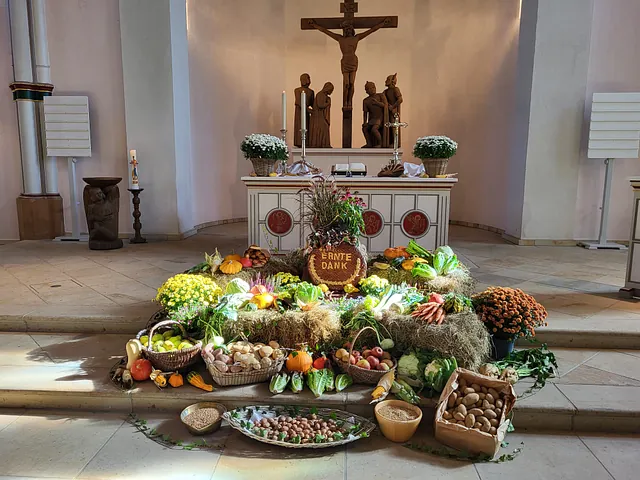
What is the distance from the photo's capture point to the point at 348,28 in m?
7.99

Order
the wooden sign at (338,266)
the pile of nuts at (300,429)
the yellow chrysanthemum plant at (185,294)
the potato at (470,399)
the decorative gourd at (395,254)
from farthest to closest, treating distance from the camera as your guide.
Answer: the decorative gourd at (395,254)
the wooden sign at (338,266)
the yellow chrysanthemum plant at (185,294)
the potato at (470,399)
the pile of nuts at (300,429)

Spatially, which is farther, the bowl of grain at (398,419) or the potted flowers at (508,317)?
the potted flowers at (508,317)

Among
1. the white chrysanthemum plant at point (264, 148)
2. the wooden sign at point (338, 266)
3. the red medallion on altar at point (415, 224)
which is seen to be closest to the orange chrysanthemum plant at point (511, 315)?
the wooden sign at point (338, 266)

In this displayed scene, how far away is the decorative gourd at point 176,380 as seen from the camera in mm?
3132

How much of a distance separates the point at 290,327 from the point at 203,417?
2.76 ft

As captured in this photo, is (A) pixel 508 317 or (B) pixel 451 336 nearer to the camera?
(B) pixel 451 336

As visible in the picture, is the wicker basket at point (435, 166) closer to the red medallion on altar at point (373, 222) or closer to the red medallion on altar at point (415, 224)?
the red medallion on altar at point (415, 224)

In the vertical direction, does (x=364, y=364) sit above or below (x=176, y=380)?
above

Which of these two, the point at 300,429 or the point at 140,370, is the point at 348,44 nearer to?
the point at 140,370

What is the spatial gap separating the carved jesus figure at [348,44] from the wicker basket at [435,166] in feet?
9.69

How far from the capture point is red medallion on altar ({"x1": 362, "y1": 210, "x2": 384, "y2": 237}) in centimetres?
583

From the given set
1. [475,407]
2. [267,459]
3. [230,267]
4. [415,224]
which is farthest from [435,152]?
[267,459]

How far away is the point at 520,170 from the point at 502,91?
1.75 meters

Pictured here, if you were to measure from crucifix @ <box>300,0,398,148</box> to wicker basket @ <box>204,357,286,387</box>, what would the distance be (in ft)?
18.8
